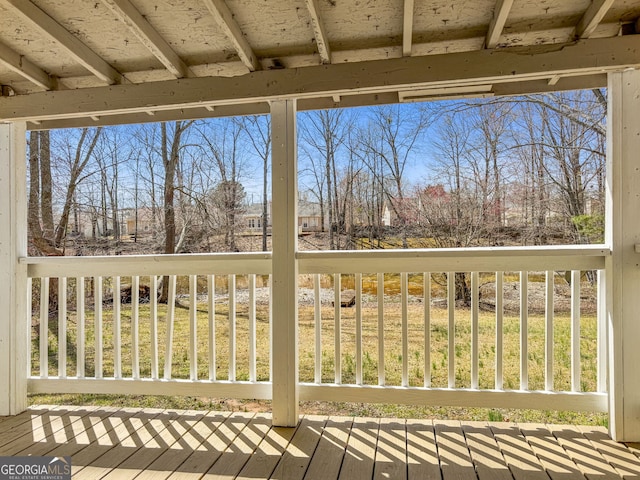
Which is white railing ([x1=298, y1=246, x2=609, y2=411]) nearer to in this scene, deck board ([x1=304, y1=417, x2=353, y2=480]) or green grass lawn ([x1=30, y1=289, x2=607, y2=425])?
deck board ([x1=304, y1=417, x2=353, y2=480])

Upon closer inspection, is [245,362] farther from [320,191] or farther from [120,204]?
[120,204]

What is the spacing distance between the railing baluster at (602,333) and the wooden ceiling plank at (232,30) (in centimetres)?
251

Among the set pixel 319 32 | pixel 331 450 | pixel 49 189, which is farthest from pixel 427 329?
pixel 49 189

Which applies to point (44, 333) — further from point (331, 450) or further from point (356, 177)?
point (356, 177)

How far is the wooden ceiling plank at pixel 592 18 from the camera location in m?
1.90

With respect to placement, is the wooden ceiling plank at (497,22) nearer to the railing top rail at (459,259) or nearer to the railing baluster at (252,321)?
the railing top rail at (459,259)

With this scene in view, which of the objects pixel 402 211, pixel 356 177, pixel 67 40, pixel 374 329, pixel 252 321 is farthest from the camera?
pixel 374 329

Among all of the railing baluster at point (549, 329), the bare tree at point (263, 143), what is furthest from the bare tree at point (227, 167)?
the railing baluster at point (549, 329)

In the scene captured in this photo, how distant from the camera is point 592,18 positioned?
1.99m

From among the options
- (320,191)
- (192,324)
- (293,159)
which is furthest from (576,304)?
(192,324)

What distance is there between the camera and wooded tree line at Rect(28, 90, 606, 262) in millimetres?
3373

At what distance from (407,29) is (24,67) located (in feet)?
7.87

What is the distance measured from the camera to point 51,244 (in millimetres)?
4422

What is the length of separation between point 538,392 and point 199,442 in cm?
211
